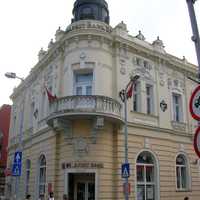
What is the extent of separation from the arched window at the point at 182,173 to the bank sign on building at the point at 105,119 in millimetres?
71

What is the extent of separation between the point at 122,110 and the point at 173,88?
244 inches

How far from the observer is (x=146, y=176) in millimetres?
19172

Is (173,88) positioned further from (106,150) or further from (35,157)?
(35,157)

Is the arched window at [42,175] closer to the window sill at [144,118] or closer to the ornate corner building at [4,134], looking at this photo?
the window sill at [144,118]

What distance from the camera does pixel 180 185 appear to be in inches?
824

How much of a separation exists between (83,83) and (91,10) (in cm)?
601

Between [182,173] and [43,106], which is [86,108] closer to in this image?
[43,106]

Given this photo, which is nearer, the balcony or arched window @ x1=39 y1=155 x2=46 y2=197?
the balcony

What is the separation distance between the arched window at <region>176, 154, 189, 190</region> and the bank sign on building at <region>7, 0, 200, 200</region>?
7 centimetres

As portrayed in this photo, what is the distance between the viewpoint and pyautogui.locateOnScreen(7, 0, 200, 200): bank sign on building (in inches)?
669

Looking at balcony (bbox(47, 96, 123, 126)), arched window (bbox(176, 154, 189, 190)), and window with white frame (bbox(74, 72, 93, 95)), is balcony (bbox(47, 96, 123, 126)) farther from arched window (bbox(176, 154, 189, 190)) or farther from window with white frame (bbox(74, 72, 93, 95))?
arched window (bbox(176, 154, 189, 190))

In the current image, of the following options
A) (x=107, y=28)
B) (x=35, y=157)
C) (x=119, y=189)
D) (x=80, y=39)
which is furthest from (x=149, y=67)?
(x=35, y=157)

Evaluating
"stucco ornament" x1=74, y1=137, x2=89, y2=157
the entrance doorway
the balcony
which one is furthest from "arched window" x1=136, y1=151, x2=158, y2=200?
"stucco ornament" x1=74, y1=137, x2=89, y2=157

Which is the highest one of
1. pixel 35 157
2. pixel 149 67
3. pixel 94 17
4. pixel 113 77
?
pixel 94 17
